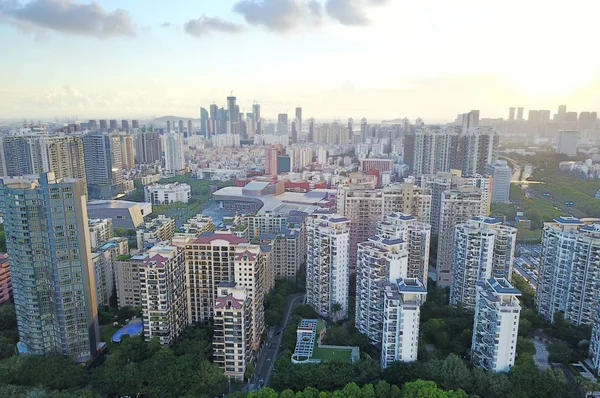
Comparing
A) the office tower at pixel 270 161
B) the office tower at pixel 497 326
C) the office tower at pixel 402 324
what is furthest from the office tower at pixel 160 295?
the office tower at pixel 270 161

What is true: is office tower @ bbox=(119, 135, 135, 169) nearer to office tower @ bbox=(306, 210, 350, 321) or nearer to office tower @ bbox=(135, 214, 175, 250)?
office tower @ bbox=(135, 214, 175, 250)

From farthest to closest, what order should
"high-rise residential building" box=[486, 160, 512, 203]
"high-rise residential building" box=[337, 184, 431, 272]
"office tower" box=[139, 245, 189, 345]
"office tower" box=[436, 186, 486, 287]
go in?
"high-rise residential building" box=[486, 160, 512, 203], "high-rise residential building" box=[337, 184, 431, 272], "office tower" box=[436, 186, 486, 287], "office tower" box=[139, 245, 189, 345]

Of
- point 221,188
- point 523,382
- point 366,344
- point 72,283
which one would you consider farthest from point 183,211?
point 523,382

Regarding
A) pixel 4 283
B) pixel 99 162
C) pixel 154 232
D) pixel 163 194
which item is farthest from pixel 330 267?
pixel 99 162

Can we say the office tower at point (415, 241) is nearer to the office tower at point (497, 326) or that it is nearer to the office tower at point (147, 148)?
the office tower at point (497, 326)

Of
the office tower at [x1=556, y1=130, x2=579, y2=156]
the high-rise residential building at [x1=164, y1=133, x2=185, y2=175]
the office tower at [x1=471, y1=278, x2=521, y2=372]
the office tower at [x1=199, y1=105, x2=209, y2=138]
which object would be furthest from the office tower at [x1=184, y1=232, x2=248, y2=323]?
the office tower at [x1=199, y1=105, x2=209, y2=138]

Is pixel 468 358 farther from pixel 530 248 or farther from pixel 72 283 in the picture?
pixel 530 248
